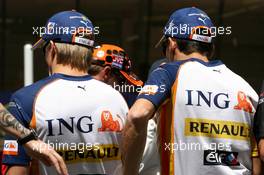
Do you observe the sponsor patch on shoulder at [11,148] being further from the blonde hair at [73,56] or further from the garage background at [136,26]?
the garage background at [136,26]

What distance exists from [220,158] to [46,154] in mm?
1068

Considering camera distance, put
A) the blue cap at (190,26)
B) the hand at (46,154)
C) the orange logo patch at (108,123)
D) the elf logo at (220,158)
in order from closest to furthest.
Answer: the hand at (46,154) → the orange logo patch at (108,123) → the elf logo at (220,158) → the blue cap at (190,26)

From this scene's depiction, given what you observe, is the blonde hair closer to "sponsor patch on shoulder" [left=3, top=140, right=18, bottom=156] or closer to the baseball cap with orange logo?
"sponsor patch on shoulder" [left=3, top=140, right=18, bottom=156]

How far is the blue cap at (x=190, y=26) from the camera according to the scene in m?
3.76

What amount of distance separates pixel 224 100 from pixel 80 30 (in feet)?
2.70

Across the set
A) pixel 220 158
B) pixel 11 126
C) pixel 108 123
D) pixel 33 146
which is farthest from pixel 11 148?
pixel 220 158

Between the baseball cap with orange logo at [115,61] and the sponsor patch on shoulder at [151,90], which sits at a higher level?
the baseball cap with orange logo at [115,61]

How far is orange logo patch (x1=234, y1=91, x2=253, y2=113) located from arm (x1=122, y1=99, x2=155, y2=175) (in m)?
0.47

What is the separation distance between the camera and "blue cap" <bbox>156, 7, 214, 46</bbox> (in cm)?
376

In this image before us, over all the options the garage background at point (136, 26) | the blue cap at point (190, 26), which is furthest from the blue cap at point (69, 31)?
the garage background at point (136, 26)

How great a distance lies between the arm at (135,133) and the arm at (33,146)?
57 centimetres

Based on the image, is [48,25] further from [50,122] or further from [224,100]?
[224,100]

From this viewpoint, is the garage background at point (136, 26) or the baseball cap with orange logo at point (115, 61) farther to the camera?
the garage background at point (136, 26)

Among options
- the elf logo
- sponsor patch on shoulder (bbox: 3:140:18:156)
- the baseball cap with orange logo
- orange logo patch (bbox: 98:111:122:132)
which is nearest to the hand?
sponsor patch on shoulder (bbox: 3:140:18:156)
